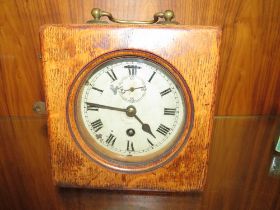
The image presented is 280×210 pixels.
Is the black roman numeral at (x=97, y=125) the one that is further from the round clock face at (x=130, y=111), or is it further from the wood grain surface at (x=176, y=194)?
the wood grain surface at (x=176, y=194)

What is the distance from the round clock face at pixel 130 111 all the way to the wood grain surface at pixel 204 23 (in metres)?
0.29

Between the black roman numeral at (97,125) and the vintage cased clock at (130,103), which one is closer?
the vintage cased clock at (130,103)

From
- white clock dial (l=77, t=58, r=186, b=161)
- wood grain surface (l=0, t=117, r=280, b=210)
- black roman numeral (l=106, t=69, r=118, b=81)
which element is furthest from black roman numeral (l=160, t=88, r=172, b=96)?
wood grain surface (l=0, t=117, r=280, b=210)

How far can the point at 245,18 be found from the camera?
0.92 metres

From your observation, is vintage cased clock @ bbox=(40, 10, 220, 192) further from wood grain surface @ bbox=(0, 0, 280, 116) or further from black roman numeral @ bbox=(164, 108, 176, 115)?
wood grain surface @ bbox=(0, 0, 280, 116)

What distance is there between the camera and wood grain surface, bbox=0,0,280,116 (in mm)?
903

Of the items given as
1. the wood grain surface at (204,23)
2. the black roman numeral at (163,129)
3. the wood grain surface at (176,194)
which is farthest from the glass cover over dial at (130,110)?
the wood grain surface at (204,23)

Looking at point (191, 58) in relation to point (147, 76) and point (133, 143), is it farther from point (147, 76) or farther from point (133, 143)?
point (133, 143)

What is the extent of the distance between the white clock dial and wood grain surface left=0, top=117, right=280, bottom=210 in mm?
144

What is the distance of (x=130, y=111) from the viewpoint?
738 mm

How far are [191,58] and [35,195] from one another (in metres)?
0.56

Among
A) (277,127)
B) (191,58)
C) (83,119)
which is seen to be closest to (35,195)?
(83,119)

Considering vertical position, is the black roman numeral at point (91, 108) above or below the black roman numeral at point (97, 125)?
above

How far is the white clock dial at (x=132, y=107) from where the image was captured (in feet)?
2.36
